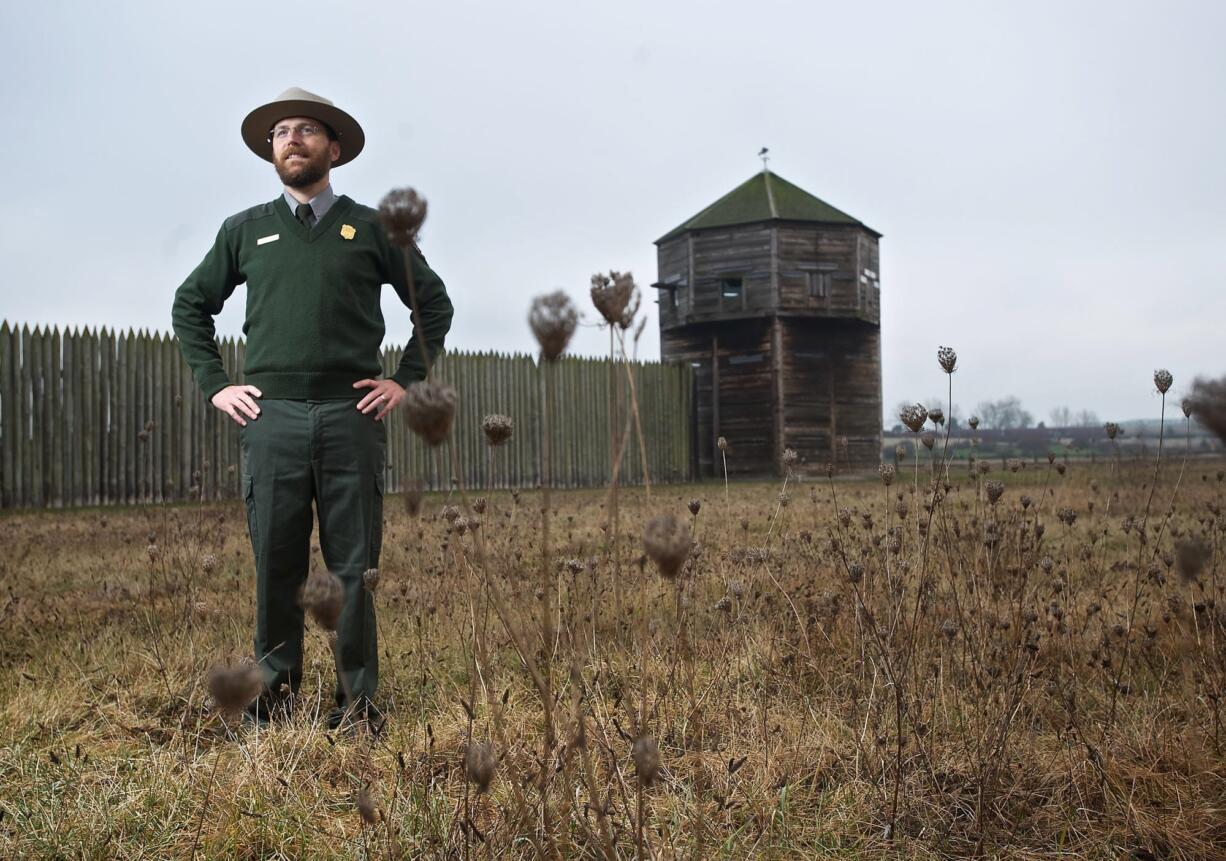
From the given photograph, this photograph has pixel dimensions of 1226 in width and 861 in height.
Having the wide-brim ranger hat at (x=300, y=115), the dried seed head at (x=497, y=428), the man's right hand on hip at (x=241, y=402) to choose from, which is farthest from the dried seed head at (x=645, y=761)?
the wide-brim ranger hat at (x=300, y=115)

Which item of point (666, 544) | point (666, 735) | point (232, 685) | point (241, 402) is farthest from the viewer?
point (241, 402)

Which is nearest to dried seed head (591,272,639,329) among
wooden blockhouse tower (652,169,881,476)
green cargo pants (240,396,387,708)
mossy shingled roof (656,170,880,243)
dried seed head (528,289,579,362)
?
dried seed head (528,289,579,362)

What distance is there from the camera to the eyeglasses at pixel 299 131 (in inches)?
138

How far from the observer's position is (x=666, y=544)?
1343 mm

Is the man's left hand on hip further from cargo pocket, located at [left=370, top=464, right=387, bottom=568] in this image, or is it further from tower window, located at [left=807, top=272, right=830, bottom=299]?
tower window, located at [left=807, top=272, right=830, bottom=299]

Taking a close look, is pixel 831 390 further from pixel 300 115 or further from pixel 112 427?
pixel 300 115

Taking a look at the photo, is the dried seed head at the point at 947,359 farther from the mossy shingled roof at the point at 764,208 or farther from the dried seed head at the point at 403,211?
the mossy shingled roof at the point at 764,208

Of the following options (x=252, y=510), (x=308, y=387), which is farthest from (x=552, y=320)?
(x=252, y=510)

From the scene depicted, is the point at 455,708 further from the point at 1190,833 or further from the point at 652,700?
the point at 1190,833

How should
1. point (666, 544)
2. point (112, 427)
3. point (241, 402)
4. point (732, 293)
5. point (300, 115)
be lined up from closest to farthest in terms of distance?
point (666, 544)
point (241, 402)
point (300, 115)
point (112, 427)
point (732, 293)

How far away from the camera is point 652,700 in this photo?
346 centimetres

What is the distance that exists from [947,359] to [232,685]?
242 cm

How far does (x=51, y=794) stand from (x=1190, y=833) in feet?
10.1

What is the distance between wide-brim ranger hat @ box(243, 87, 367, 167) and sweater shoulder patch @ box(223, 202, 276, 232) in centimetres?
27
